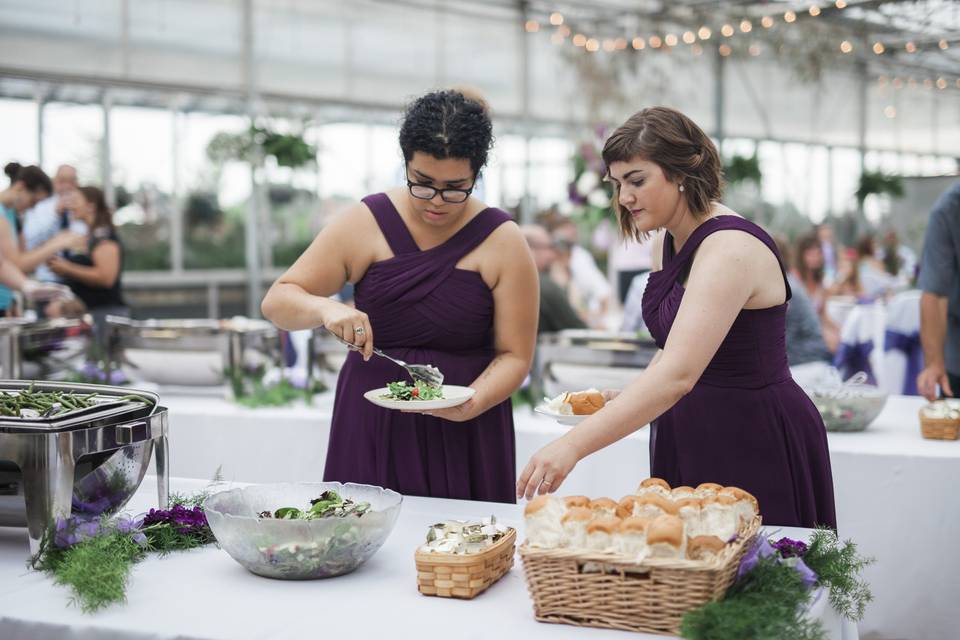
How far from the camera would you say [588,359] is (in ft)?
10.3

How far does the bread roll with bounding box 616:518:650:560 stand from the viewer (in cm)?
134

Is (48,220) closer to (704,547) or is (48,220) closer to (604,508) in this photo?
(604,508)

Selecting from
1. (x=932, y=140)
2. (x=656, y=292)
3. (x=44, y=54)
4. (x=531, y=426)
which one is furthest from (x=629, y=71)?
(x=656, y=292)

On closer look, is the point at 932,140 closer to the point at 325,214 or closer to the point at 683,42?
the point at 683,42

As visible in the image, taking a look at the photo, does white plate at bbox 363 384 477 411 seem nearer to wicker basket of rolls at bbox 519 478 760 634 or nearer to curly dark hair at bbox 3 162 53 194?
wicker basket of rolls at bbox 519 478 760 634

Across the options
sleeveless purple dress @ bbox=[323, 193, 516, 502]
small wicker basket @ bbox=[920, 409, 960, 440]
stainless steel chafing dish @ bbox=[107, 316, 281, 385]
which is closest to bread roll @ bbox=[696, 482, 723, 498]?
sleeveless purple dress @ bbox=[323, 193, 516, 502]

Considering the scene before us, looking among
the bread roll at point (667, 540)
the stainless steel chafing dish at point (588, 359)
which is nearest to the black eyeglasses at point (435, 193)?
the bread roll at point (667, 540)

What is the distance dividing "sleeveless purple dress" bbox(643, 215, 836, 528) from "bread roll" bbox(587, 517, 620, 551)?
69 cm

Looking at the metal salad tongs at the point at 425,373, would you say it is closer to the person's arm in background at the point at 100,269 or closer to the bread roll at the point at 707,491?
the bread roll at the point at 707,491

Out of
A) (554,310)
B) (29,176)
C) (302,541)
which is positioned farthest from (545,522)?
(29,176)

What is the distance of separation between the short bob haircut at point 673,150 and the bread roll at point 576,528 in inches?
30.3

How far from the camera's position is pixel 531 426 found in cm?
320

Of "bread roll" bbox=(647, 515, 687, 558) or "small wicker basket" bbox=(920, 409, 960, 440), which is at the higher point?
"bread roll" bbox=(647, 515, 687, 558)

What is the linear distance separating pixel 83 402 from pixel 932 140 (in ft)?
46.9
